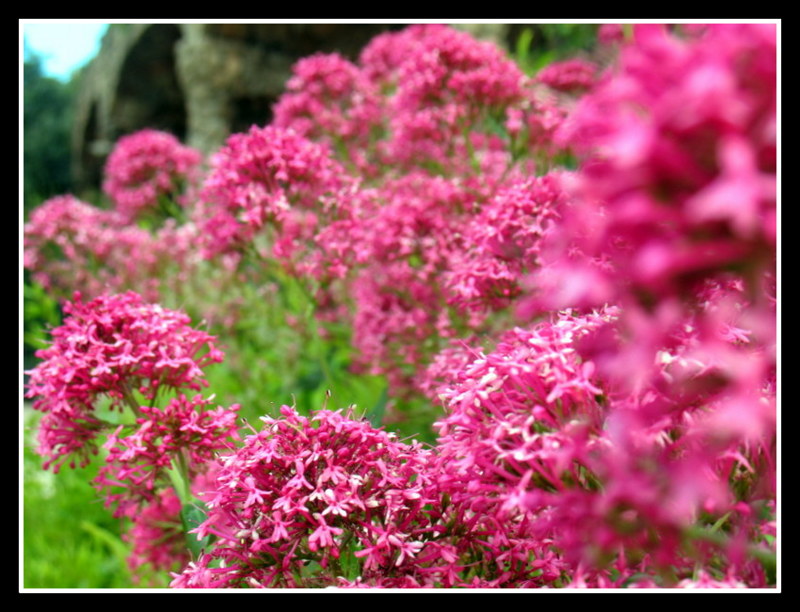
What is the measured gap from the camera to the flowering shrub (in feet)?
2.08

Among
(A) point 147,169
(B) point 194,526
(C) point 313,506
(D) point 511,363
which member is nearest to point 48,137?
(A) point 147,169

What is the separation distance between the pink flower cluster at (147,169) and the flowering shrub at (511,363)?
5.62ft

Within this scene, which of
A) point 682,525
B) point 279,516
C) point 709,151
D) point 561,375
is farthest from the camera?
point 279,516

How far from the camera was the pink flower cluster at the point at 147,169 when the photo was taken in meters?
3.79

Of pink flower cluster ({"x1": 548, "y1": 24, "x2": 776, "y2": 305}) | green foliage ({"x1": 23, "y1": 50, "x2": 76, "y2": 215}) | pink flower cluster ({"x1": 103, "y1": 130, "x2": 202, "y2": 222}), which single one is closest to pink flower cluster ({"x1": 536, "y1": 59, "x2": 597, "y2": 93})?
pink flower cluster ({"x1": 103, "y1": 130, "x2": 202, "y2": 222})

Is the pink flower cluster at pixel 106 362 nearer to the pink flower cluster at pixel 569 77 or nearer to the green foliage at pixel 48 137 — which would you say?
the pink flower cluster at pixel 569 77

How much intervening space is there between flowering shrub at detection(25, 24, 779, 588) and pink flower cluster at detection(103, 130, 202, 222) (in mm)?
1712

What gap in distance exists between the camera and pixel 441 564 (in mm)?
1131

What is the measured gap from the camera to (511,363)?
0.98 metres

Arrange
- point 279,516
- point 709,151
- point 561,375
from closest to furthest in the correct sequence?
point 709,151, point 561,375, point 279,516

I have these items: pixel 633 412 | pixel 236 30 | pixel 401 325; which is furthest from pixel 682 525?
pixel 236 30

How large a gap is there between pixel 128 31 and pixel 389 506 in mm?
6287

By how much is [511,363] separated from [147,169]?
3373 millimetres

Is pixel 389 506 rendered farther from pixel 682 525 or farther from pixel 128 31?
pixel 128 31
